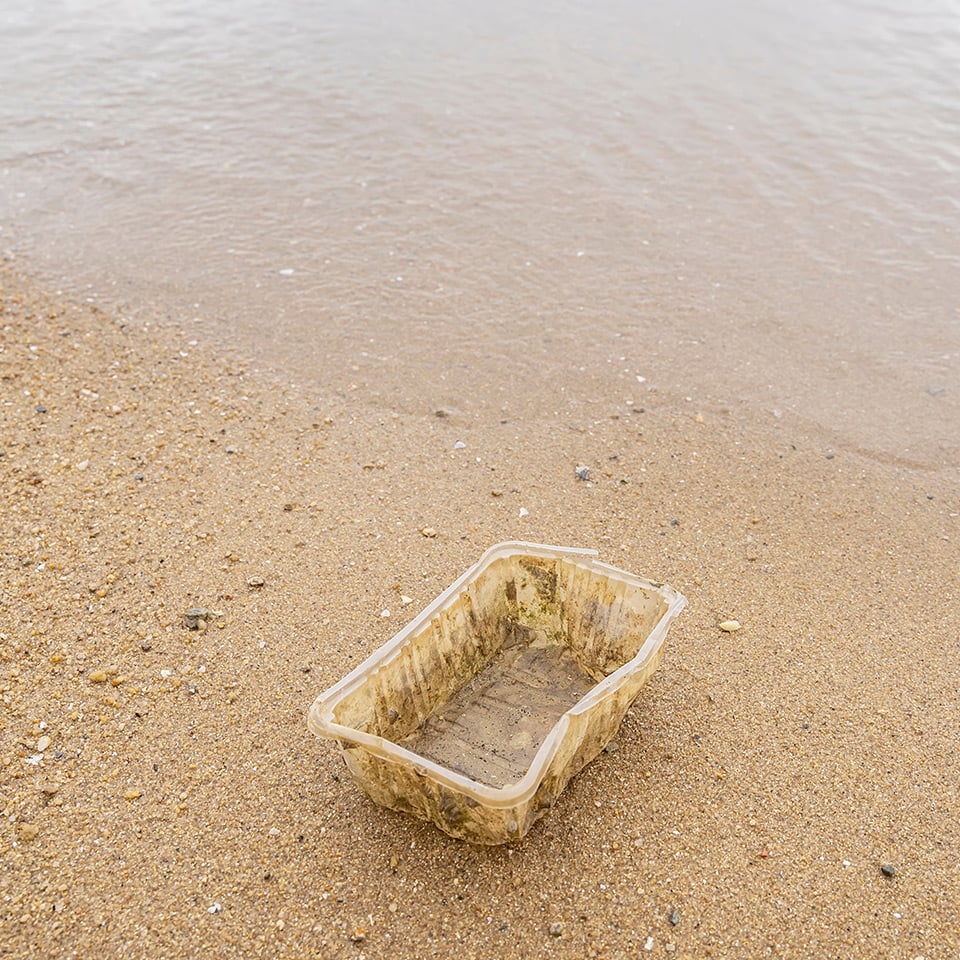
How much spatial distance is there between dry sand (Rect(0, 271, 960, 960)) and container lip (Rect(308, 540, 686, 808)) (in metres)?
0.41

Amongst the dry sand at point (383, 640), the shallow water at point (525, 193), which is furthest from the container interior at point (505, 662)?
the shallow water at point (525, 193)

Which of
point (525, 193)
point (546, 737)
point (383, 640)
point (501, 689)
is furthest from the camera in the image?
point (525, 193)

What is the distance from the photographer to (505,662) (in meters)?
3.32

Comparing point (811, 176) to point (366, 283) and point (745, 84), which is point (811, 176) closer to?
point (745, 84)

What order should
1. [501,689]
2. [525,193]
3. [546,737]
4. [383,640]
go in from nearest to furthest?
[546,737]
[501,689]
[383,640]
[525,193]

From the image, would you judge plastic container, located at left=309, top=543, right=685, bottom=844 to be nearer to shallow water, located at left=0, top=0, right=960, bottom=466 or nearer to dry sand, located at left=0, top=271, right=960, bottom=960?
dry sand, located at left=0, top=271, right=960, bottom=960

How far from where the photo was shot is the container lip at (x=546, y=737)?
8.01 ft

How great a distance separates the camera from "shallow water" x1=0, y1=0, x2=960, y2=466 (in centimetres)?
537

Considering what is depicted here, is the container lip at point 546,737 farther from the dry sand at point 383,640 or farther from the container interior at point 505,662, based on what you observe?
the dry sand at point 383,640

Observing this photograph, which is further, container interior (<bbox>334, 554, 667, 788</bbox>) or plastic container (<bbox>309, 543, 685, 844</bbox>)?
container interior (<bbox>334, 554, 667, 788</bbox>)

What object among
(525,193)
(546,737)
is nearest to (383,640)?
(546,737)

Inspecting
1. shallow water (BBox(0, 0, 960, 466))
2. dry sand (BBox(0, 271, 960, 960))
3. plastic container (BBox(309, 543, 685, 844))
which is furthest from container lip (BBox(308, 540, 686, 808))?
shallow water (BBox(0, 0, 960, 466))

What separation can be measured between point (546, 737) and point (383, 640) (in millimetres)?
925

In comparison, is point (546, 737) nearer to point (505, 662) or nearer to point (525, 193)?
point (505, 662)
